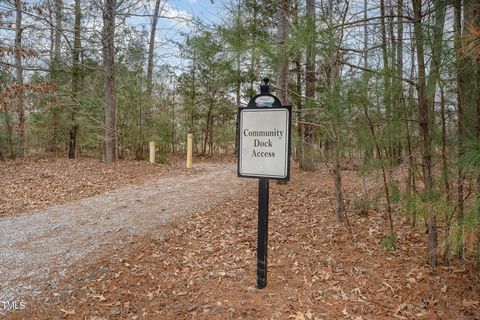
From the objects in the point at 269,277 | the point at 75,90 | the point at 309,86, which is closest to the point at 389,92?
the point at 269,277

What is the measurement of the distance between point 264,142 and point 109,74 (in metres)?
8.10

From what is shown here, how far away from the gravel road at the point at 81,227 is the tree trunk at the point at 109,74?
3206 millimetres

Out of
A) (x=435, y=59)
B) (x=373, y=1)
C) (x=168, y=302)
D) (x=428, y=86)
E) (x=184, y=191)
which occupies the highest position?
(x=373, y=1)

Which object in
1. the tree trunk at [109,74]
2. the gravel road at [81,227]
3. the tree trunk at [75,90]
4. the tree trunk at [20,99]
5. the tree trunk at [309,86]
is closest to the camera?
the tree trunk at [309,86]

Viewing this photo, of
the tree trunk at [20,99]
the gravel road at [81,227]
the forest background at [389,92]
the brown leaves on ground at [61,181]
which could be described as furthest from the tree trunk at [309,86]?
the tree trunk at [20,99]

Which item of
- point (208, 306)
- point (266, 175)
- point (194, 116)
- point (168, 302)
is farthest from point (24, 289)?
point (194, 116)

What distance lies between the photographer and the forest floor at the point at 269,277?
8.71 ft

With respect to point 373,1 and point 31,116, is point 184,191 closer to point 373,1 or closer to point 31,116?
point 373,1

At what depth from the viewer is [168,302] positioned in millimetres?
2840

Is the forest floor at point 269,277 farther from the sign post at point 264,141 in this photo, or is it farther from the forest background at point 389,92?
the sign post at point 264,141

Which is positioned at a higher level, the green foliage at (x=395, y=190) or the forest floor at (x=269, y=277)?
the green foliage at (x=395, y=190)

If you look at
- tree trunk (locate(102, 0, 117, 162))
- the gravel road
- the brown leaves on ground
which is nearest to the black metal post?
the gravel road

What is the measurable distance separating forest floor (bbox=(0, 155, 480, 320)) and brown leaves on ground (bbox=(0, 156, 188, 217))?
2757 millimetres

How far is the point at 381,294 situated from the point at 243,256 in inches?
57.7
